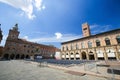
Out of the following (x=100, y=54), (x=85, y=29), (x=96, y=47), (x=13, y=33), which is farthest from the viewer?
(x=13, y=33)

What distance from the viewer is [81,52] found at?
1246 inches

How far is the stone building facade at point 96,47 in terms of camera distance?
23.1 metres

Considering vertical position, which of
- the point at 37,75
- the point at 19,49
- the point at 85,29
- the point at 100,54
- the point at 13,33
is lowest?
the point at 37,75

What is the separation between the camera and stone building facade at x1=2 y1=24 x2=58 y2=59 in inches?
1642

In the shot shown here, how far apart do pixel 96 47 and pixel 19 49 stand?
42.9 m

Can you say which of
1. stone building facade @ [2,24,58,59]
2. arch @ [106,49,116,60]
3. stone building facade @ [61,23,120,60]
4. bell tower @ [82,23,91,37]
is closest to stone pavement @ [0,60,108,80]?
arch @ [106,49,116,60]

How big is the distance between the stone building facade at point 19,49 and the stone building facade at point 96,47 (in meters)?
24.3

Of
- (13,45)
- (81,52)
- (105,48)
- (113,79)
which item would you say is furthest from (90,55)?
(13,45)

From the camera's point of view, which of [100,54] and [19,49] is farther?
[19,49]

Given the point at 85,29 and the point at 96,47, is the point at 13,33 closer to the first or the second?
the point at 85,29

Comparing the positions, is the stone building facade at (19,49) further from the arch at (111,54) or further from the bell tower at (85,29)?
the arch at (111,54)

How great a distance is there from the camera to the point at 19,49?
45781 mm

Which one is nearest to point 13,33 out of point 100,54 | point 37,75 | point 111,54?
point 100,54

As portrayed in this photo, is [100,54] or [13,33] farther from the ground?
[13,33]
